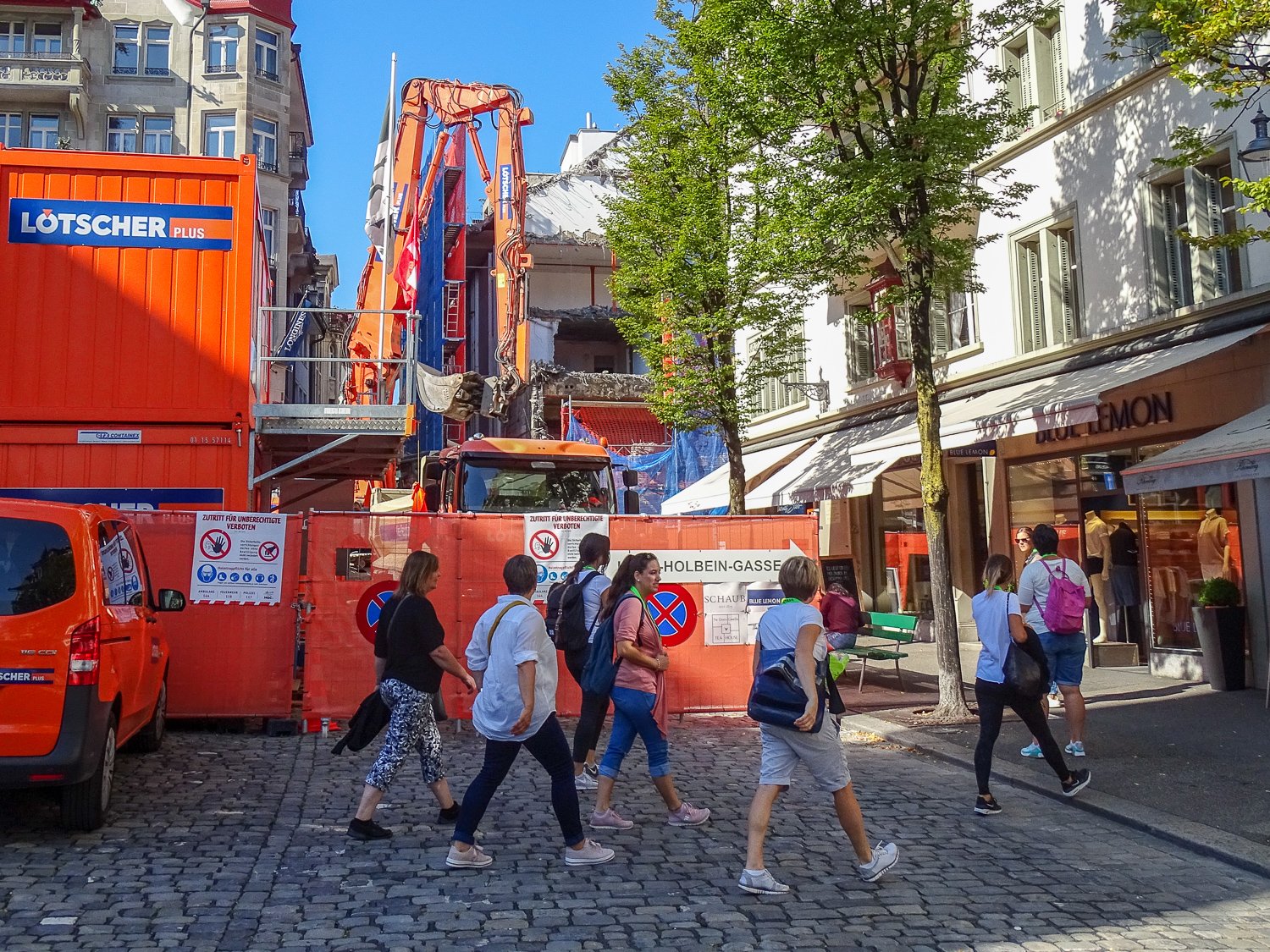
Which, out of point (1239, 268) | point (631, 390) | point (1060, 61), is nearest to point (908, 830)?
point (1239, 268)

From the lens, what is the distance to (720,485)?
876 inches

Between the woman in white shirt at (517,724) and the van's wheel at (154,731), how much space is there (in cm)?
423

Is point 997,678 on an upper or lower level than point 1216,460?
lower

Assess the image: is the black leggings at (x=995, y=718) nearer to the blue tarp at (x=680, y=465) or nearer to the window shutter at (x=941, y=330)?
the window shutter at (x=941, y=330)

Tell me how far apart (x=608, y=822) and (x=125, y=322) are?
7.80m

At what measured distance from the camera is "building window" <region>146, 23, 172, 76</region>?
35.6 metres

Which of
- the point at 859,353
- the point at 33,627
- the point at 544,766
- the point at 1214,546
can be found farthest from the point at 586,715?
the point at 859,353

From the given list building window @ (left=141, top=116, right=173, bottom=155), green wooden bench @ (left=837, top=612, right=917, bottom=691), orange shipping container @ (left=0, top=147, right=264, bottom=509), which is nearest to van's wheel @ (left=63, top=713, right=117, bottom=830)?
orange shipping container @ (left=0, top=147, right=264, bottom=509)

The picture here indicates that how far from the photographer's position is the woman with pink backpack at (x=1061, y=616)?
28.9 ft

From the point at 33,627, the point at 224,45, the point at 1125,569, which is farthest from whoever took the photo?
the point at 224,45

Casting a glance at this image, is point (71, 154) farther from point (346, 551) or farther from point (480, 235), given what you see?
point (480, 235)

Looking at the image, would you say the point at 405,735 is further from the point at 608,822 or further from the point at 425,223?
the point at 425,223

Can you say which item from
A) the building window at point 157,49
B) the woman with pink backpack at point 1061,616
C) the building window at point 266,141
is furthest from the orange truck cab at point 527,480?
the building window at point 157,49

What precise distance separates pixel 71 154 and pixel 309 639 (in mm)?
5719
